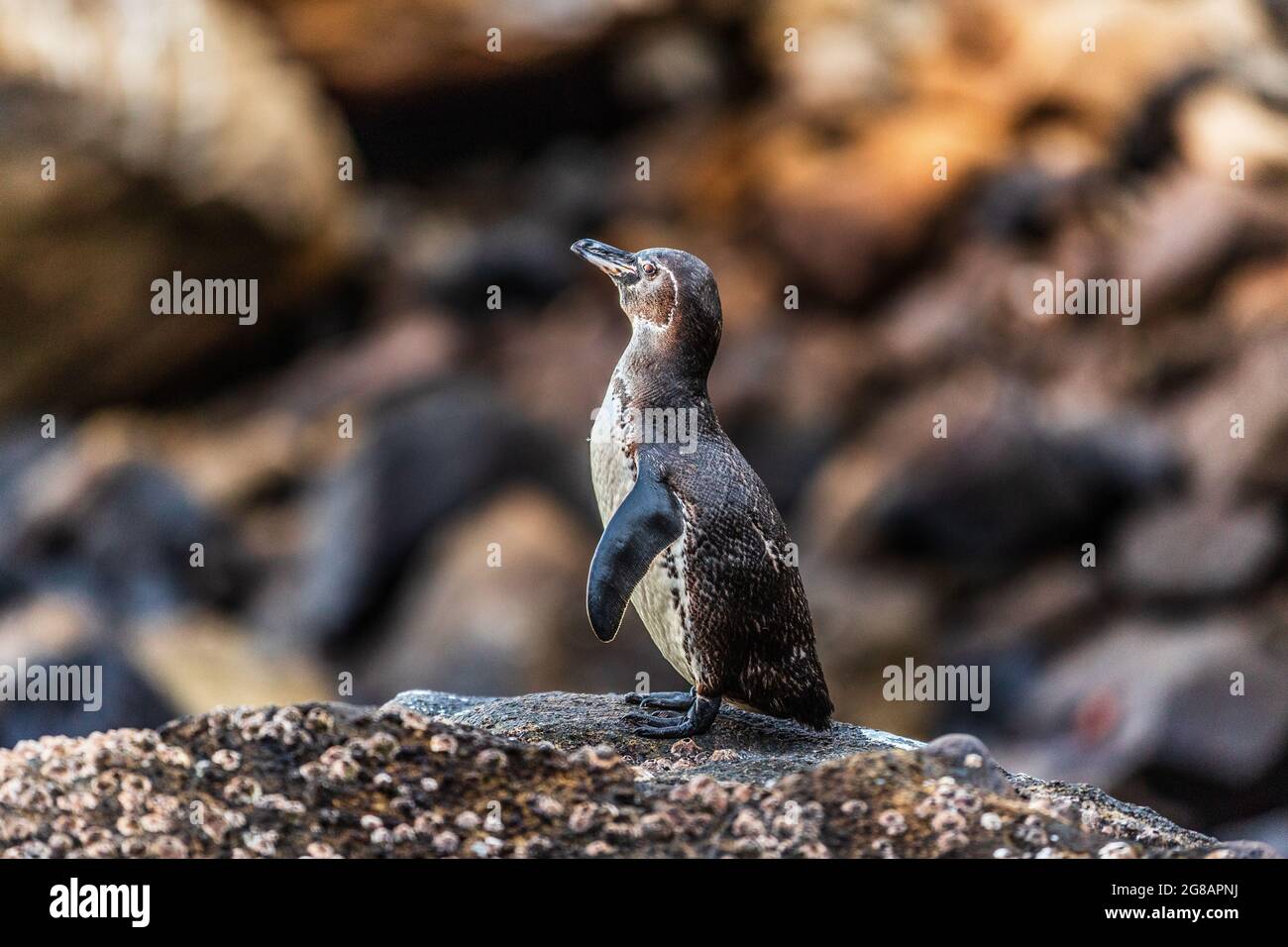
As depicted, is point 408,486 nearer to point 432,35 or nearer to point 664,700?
point 432,35

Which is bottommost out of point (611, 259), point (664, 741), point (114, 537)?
point (664, 741)

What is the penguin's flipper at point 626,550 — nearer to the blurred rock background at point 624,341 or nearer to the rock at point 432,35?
the blurred rock background at point 624,341

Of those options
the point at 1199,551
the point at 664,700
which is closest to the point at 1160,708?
the point at 1199,551

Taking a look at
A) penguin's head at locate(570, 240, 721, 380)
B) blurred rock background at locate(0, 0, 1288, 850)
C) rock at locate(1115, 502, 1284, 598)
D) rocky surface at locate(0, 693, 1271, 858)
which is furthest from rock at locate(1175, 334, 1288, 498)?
rocky surface at locate(0, 693, 1271, 858)

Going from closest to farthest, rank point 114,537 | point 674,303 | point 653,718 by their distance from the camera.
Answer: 1. point 653,718
2. point 674,303
3. point 114,537

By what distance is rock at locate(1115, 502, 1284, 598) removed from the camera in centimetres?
1038

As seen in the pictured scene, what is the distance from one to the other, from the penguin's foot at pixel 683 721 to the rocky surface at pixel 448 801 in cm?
→ 63

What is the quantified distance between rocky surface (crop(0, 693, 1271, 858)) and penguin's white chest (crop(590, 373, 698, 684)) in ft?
2.67

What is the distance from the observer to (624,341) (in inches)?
588

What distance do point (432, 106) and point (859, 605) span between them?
951 cm

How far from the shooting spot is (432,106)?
17.7 metres

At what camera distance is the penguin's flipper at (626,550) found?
373cm

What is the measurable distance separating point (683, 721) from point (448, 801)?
1.07 meters

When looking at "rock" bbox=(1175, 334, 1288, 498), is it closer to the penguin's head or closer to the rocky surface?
the penguin's head
